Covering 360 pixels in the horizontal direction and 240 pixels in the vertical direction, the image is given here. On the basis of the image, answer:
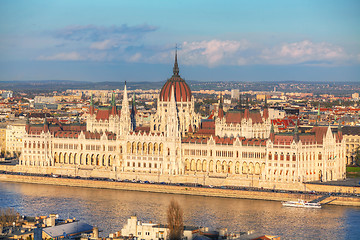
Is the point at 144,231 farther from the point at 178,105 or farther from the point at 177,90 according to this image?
the point at 177,90

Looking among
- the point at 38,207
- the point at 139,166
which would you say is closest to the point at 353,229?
the point at 38,207

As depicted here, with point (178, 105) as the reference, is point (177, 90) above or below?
above

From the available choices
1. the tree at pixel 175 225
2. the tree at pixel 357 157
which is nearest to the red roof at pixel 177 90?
the tree at pixel 357 157

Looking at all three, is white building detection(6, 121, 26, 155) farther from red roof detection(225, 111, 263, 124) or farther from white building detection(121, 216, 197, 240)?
white building detection(121, 216, 197, 240)

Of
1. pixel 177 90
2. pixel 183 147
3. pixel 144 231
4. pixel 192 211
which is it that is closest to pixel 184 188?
pixel 183 147

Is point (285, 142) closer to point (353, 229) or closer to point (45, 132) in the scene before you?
point (353, 229)

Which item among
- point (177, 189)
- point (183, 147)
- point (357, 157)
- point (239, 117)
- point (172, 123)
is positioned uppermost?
point (239, 117)

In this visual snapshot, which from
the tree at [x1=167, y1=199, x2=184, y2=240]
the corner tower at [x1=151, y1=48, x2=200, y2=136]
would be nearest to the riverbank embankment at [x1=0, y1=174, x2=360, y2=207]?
the corner tower at [x1=151, y1=48, x2=200, y2=136]
